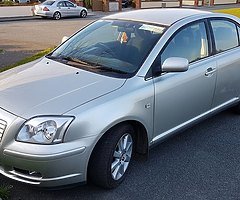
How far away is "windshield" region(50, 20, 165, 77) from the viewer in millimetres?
3432

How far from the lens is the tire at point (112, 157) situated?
2917mm

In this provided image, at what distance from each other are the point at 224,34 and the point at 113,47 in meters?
1.72

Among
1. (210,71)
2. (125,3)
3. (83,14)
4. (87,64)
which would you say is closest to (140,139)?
(87,64)

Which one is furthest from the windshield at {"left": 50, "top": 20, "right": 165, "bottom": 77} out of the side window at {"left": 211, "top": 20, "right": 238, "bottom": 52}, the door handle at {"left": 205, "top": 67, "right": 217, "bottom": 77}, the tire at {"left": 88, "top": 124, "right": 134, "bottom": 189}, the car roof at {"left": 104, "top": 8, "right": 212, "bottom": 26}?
the side window at {"left": 211, "top": 20, "right": 238, "bottom": 52}

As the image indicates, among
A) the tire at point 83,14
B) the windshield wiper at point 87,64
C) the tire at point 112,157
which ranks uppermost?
the windshield wiper at point 87,64

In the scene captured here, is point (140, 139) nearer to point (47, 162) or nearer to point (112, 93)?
point (112, 93)

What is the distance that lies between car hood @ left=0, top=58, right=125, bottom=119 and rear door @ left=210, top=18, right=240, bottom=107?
1684mm

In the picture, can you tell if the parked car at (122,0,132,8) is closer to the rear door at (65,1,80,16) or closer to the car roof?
the rear door at (65,1,80,16)

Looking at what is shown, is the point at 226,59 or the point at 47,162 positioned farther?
the point at 226,59

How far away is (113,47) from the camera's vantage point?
3.67 m

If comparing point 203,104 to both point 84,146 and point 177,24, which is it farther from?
point 84,146

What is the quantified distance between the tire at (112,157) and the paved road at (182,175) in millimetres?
124

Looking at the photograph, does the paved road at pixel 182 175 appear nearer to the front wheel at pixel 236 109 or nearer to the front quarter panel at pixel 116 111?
the front quarter panel at pixel 116 111

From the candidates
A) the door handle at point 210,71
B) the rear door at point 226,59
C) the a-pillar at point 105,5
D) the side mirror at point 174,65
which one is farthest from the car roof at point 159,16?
the a-pillar at point 105,5
